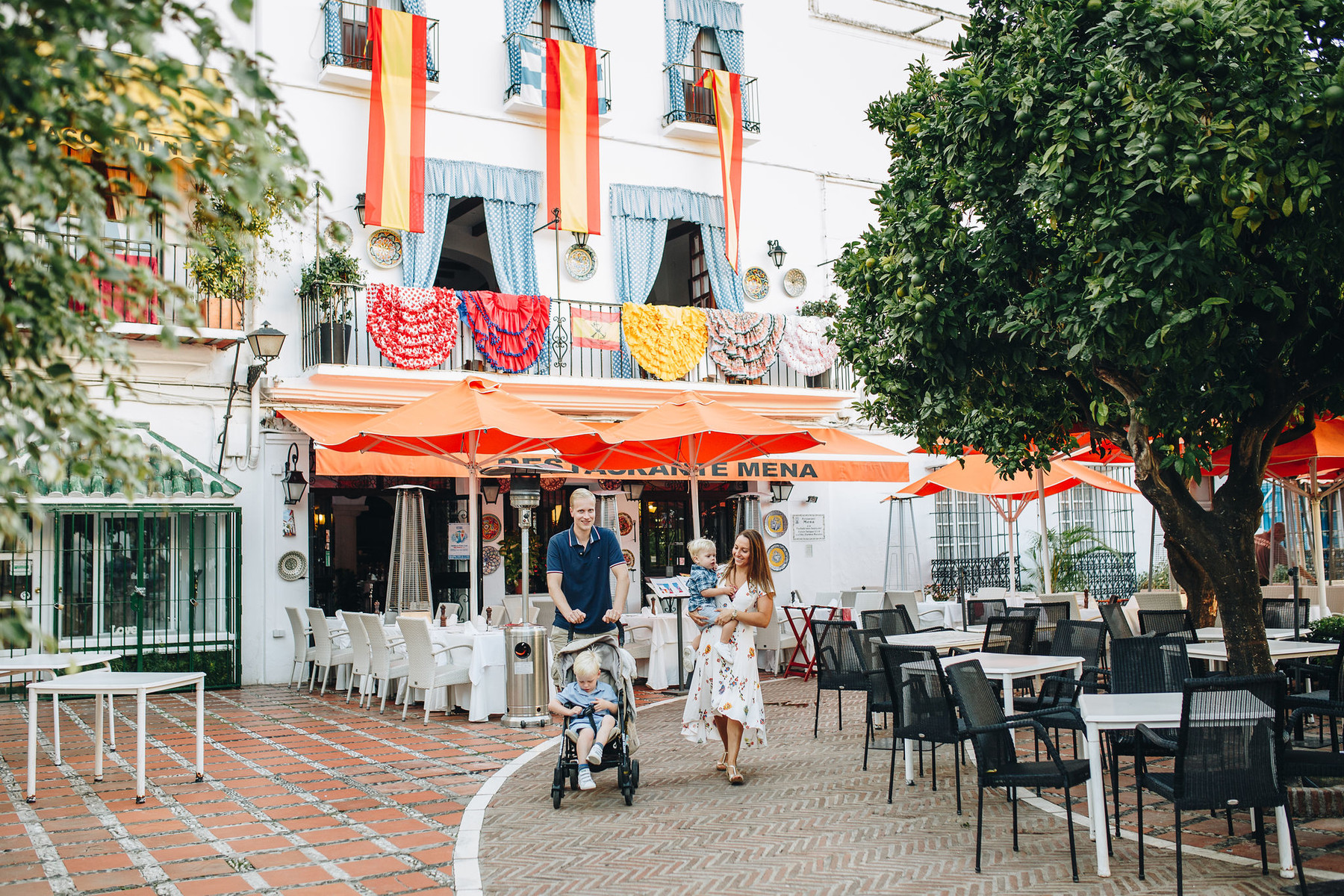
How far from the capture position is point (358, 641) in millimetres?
11438

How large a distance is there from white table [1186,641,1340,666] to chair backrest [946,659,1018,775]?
8.30 feet

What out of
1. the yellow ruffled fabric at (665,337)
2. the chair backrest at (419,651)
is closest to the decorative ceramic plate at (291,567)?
the chair backrest at (419,651)

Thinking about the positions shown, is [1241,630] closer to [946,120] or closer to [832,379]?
[946,120]

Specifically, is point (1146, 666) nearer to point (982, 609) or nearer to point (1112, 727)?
point (1112, 727)

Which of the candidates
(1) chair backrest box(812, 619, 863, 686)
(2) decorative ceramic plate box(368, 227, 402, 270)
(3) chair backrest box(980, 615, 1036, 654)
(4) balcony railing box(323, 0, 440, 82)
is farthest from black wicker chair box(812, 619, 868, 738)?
(4) balcony railing box(323, 0, 440, 82)

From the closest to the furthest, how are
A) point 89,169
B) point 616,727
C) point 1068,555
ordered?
1. point 89,169
2. point 616,727
3. point 1068,555

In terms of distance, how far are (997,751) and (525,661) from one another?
5.32 meters

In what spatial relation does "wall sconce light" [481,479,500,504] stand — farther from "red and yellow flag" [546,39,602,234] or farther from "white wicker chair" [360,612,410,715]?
"white wicker chair" [360,612,410,715]

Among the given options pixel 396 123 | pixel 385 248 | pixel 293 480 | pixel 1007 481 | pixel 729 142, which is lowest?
pixel 1007 481

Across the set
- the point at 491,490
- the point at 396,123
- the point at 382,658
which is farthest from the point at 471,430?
the point at 396,123

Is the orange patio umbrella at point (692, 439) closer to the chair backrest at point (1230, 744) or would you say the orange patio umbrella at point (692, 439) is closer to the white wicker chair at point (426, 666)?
the white wicker chair at point (426, 666)

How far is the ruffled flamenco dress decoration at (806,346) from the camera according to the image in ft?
57.3

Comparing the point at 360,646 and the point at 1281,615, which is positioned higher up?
the point at 1281,615

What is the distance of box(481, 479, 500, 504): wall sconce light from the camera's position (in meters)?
15.7
